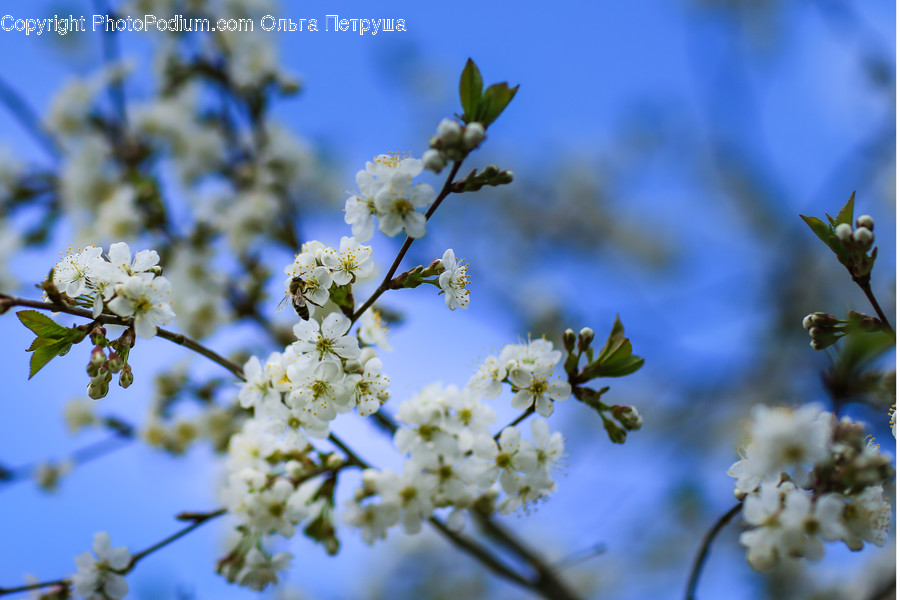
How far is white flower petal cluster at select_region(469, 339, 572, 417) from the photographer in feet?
4.49

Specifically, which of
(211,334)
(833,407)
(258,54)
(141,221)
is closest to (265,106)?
(258,54)

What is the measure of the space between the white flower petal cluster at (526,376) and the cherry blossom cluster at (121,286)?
2.11 feet

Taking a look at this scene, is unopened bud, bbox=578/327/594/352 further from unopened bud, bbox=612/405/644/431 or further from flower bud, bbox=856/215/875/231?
flower bud, bbox=856/215/875/231

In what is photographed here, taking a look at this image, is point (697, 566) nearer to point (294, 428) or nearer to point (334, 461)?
point (334, 461)

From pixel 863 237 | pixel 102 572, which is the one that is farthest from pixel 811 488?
pixel 102 572

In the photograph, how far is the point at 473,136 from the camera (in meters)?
1.16

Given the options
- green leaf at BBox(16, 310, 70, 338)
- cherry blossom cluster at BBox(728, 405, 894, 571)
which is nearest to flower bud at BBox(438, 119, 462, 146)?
cherry blossom cluster at BBox(728, 405, 894, 571)

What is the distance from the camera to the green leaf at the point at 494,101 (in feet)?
3.98

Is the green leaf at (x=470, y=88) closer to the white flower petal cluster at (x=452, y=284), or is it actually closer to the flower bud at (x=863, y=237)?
the white flower petal cluster at (x=452, y=284)

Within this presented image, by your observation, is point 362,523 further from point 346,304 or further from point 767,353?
point 767,353

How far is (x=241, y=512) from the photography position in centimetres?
152

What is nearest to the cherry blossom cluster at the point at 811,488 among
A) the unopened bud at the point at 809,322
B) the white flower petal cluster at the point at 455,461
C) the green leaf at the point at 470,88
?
the unopened bud at the point at 809,322

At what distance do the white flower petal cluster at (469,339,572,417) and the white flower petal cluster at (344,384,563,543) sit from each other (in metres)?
0.05

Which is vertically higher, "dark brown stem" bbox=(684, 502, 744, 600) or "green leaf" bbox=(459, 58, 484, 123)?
"green leaf" bbox=(459, 58, 484, 123)
